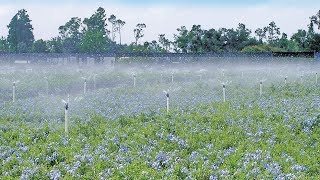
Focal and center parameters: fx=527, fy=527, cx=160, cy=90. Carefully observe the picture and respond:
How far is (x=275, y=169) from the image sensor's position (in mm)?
8539

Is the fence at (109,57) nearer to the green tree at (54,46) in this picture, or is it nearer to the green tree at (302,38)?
the green tree at (302,38)

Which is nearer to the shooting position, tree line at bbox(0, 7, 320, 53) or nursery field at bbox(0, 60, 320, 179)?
nursery field at bbox(0, 60, 320, 179)

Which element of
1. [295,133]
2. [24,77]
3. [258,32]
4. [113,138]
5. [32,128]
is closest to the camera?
[113,138]

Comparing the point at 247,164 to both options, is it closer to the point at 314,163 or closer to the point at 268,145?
the point at 314,163

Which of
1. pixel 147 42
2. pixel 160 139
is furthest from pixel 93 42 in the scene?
pixel 160 139

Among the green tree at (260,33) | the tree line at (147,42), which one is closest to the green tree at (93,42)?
the tree line at (147,42)

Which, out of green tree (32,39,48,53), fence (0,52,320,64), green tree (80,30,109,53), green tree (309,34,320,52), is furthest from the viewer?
green tree (32,39,48,53)

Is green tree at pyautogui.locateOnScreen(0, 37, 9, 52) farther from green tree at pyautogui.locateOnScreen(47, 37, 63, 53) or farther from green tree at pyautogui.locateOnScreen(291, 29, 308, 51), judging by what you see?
green tree at pyautogui.locateOnScreen(291, 29, 308, 51)

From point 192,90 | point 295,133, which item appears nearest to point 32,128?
point 295,133

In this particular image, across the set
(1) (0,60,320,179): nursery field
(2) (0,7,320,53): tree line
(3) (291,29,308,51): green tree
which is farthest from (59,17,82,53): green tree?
(1) (0,60,320,179): nursery field

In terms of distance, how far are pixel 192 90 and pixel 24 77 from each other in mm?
12603

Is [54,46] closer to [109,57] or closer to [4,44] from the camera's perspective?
[4,44]

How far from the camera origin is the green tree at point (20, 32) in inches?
3927

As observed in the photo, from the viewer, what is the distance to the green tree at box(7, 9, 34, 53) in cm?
9975
